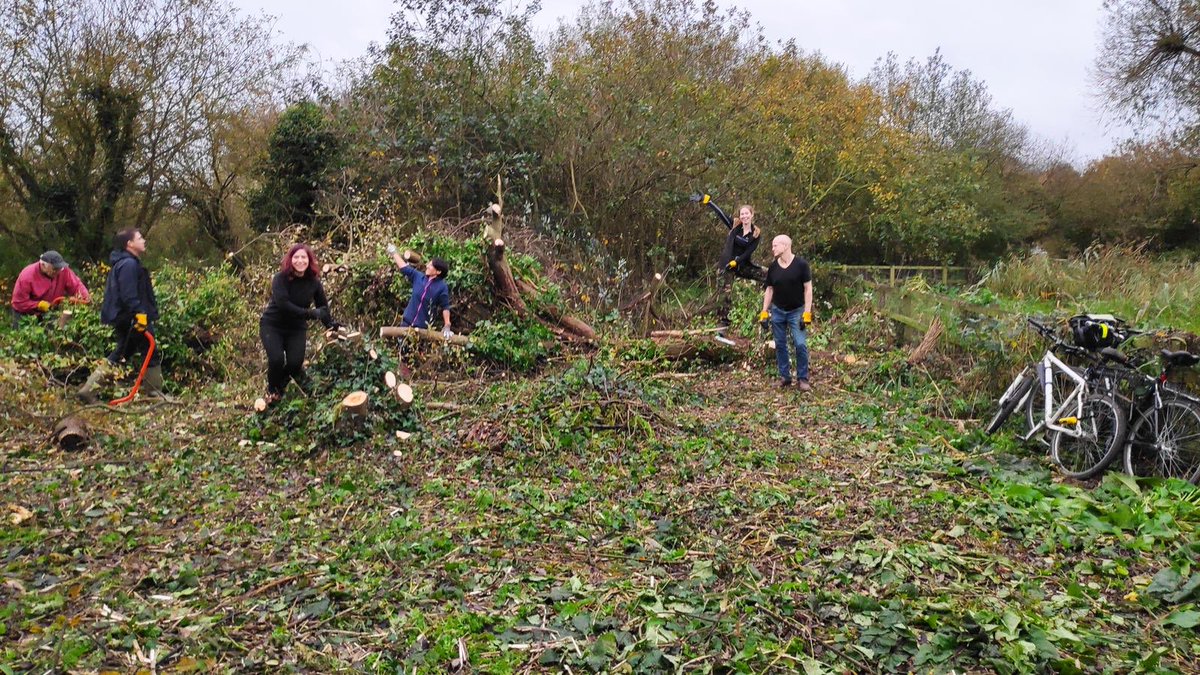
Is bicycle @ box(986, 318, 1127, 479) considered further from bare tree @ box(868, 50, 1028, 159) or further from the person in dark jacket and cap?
bare tree @ box(868, 50, 1028, 159)

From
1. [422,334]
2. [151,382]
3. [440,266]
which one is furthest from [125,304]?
[440,266]

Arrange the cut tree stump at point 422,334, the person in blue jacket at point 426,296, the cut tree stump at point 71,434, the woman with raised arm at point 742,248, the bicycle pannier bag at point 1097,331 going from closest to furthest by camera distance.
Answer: the bicycle pannier bag at point 1097,331, the cut tree stump at point 71,434, the cut tree stump at point 422,334, the person in blue jacket at point 426,296, the woman with raised arm at point 742,248

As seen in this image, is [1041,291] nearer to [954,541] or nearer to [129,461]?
[954,541]

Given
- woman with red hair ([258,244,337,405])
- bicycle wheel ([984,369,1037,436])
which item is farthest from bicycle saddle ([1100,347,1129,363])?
woman with red hair ([258,244,337,405])

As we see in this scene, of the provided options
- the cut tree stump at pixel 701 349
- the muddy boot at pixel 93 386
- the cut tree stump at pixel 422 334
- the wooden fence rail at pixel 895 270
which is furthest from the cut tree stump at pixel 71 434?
the wooden fence rail at pixel 895 270

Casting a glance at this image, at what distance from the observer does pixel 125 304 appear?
7.60 meters

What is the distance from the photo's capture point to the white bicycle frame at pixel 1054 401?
5738 mm

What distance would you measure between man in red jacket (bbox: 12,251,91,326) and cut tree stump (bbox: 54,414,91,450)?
9.53ft

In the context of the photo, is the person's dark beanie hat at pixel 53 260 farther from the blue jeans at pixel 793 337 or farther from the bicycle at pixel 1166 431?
the bicycle at pixel 1166 431

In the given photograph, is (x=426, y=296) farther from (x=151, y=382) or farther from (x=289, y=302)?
(x=151, y=382)

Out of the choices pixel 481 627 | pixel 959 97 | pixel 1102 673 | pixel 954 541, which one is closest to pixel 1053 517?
pixel 954 541

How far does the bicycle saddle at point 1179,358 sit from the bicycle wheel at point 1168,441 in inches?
10.5

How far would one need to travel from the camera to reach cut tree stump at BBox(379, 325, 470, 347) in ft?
28.6

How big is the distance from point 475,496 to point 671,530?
1.35m
